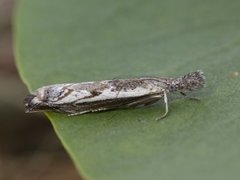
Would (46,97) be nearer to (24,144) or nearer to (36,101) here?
(36,101)

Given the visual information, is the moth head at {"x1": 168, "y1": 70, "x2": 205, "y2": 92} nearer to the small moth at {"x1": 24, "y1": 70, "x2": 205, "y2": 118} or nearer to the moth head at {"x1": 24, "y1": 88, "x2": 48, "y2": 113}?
the small moth at {"x1": 24, "y1": 70, "x2": 205, "y2": 118}

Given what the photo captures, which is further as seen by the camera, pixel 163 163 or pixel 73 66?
pixel 73 66

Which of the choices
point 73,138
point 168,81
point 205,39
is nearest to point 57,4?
point 205,39

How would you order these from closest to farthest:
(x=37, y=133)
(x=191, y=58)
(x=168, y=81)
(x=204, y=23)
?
(x=168, y=81), (x=191, y=58), (x=204, y=23), (x=37, y=133)

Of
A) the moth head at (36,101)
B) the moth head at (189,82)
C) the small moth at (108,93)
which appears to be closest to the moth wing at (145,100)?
the small moth at (108,93)

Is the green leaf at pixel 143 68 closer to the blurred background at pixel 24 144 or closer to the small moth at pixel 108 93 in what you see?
the small moth at pixel 108 93

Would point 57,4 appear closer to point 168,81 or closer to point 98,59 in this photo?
point 98,59

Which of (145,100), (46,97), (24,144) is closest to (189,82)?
(145,100)
